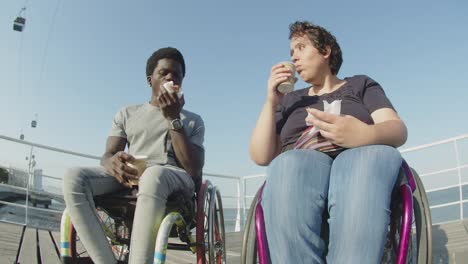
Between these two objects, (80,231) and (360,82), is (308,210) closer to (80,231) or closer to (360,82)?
(360,82)

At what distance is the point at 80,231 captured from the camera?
136cm

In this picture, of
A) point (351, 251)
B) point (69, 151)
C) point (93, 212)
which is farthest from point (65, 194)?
point (69, 151)

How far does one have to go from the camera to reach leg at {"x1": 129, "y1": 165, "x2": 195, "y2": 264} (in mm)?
1225

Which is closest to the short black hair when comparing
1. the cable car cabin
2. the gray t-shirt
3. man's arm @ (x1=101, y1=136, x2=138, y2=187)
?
the gray t-shirt

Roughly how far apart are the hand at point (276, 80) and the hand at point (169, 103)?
461mm

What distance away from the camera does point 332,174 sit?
1056 millimetres

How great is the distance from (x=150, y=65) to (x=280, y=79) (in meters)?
0.98

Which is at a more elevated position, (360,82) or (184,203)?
(360,82)

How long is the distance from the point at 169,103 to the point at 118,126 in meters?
0.49

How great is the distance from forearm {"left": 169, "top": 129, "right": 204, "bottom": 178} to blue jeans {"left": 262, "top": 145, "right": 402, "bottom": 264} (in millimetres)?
654

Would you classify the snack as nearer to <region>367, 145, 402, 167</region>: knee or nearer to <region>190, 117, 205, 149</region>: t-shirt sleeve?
<region>190, 117, 205, 149</region>: t-shirt sleeve

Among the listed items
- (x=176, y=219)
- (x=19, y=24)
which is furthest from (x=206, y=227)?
(x=19, y=24)

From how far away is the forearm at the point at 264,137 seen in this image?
54.0 inches

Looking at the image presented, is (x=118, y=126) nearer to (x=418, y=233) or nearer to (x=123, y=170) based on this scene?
(x=123, y=170)
